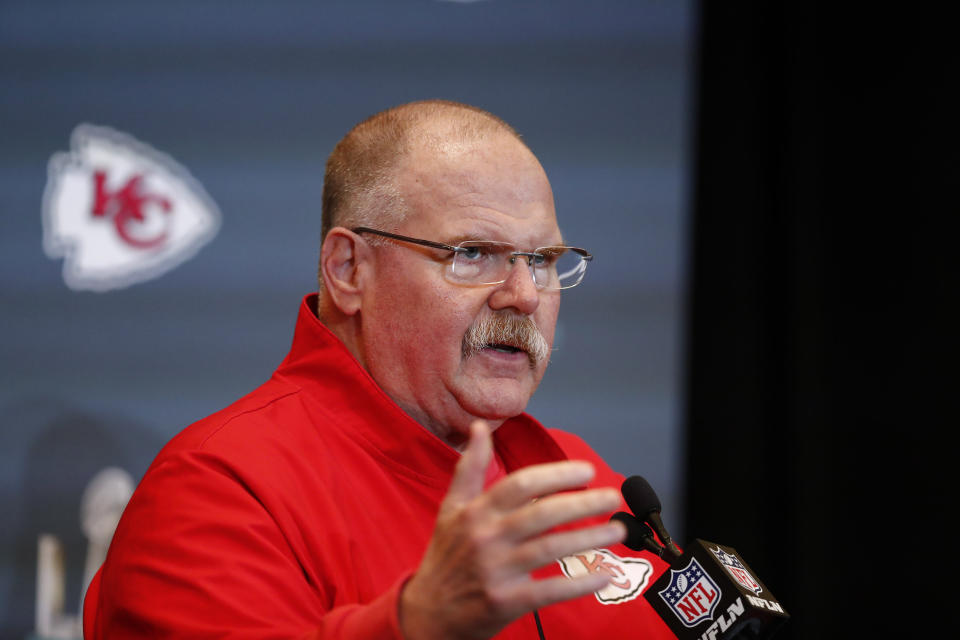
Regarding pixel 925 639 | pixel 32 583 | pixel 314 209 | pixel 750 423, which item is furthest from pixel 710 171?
→ pixel 32 583

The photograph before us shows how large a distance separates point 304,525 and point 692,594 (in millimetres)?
545

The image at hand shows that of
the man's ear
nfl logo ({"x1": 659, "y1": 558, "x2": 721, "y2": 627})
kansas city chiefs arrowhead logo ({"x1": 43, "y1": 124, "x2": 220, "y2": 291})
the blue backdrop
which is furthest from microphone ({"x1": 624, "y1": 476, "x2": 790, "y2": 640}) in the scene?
kansas city chiefs arrowhead logo ({"x1": 43, "y1": 124, "x2": 220, "y2": 291})

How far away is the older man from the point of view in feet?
3.50

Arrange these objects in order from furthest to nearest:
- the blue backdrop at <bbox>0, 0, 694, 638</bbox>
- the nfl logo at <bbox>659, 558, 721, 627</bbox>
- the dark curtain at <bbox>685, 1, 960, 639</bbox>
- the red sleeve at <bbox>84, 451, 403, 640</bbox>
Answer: the blue backdrop at <bbox>0, 0, 694, 638</bbox>
the dark curtain at <bbox>685, 1, 960, 639</bbox>
the nfl logo at <bbox>659, 558, 721, 627</bbox>
the red sleeve at <bbox>84, 451, 403, 640</bbox>

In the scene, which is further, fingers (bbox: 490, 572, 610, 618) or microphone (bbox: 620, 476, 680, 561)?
microphone (bbox: 620, 476, 680, 561)

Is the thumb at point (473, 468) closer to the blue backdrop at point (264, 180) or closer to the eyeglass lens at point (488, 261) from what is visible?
the eyeglass lens at point (488, 261)

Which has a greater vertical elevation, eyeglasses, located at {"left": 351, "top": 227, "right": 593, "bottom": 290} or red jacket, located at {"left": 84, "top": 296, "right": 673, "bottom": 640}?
eyeglasses, located at {"left": 351, "top": 227, "right": 593, "bottom": 290}

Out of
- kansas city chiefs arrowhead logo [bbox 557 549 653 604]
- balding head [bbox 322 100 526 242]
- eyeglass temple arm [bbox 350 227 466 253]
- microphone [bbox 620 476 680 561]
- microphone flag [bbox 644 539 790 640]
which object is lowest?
kansas city chiefs arrowhead logo [bbox 557 549 653 604]

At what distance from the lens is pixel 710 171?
2.48 meters

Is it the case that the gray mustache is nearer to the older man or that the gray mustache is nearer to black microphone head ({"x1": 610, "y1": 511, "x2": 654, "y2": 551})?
the older man

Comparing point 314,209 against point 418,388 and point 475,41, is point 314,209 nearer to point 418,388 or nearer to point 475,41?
point 475,41

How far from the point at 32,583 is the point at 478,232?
177 centimetres

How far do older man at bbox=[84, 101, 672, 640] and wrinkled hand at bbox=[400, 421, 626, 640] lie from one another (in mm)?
26

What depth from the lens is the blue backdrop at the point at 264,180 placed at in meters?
2.40
